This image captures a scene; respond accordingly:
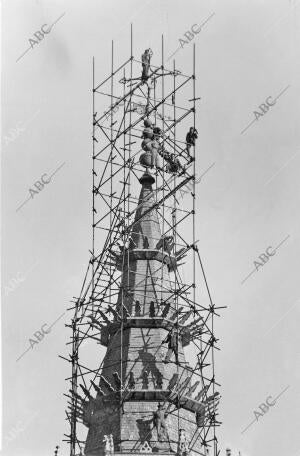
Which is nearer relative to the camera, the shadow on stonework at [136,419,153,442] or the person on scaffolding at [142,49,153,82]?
the shadow on stonework at [136,419,153,442]


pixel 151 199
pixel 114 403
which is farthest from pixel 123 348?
pixel 151 199

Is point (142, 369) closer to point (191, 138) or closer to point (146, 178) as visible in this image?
point (146, 178)

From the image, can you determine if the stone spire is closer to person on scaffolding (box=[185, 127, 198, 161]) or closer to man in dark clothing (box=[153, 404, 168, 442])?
man in dark clothing (box=[153, 404, 168, 442])

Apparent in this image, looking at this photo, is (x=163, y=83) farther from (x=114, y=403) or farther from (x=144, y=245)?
Result: (x=114, y=403)

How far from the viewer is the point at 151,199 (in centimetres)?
10156

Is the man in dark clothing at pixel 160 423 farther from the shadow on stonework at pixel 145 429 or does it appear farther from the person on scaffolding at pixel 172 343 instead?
the person on scaffolding at pixel 172 343

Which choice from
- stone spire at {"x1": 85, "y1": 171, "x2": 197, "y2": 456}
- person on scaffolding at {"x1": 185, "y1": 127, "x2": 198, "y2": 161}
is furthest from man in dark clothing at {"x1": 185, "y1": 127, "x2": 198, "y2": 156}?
stone spire at {"x1": 85, "y1": 171, "x2": 197, "y2": 456}

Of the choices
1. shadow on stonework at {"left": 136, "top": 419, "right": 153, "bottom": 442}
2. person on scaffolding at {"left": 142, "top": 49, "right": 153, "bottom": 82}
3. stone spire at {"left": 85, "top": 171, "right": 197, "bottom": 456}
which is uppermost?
person on scaffolding at {"left": 142, "top": 49, "right": 153, "bottom": 82}

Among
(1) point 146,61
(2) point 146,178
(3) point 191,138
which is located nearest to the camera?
(3) point 191,138

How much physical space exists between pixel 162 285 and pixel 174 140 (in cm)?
944

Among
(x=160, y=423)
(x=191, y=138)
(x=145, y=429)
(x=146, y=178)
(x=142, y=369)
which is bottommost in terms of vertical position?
(x=145, y=429)

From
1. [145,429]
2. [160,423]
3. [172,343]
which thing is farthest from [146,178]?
[145,429]

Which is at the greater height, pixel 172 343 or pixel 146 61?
pixel 146 61

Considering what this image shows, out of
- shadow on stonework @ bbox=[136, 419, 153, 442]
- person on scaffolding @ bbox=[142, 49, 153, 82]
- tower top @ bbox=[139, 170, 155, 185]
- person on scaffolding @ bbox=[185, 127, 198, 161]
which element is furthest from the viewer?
person on scaffolding @ bbox=[142, 49, 153, 82]
